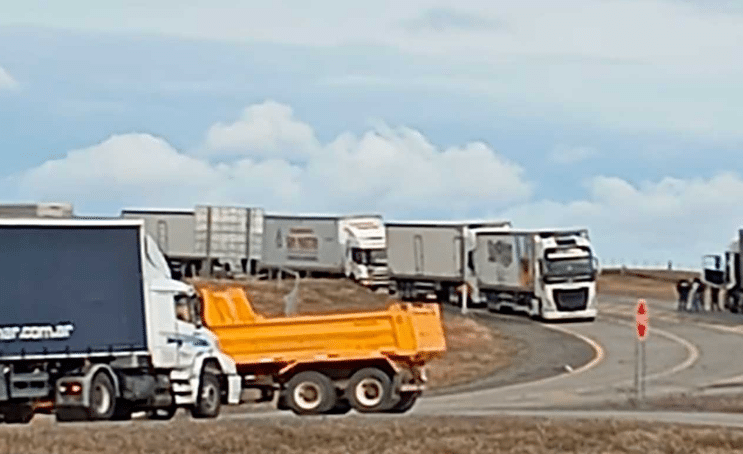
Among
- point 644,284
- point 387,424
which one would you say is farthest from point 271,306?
point 387,424

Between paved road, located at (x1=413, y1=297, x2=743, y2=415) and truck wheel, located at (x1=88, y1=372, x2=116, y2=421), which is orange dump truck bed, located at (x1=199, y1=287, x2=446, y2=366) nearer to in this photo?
paved road, located at (x1=413, y1=297, x2=743, y2=415)

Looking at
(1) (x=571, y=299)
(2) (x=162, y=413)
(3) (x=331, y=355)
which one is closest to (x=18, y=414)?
(2) (x=162, y=413)

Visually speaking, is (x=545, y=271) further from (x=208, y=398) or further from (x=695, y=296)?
(x=208, y=398)

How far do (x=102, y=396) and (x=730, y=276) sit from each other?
173 feet

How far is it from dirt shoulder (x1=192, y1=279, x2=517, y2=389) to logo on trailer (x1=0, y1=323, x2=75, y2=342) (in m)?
23.9

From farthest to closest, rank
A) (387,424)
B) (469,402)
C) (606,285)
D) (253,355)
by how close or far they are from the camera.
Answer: (606,285), (469,402), (253,355), (387,424)

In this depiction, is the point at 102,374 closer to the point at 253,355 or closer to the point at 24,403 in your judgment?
the point at 24,403

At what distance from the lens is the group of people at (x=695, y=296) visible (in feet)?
262

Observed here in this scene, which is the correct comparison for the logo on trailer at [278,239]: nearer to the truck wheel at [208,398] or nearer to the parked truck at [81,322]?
the truck wheel at [208,398]

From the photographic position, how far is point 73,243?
27.8 meters

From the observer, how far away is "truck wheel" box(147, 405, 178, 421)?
29250 mm

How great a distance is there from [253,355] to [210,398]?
220 cm

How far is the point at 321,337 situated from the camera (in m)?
32.3

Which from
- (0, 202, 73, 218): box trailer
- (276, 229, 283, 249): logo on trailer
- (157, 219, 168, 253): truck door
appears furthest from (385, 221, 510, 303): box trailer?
(0, 202, 73, 218): box trailer
